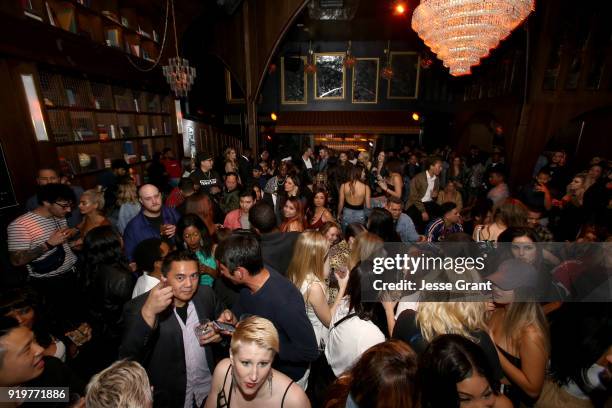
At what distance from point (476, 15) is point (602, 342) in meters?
3.22

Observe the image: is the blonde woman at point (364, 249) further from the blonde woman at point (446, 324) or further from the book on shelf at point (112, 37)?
the book on shelf at point (112, 37)

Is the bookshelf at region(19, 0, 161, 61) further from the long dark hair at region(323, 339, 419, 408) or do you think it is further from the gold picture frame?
the gold picture frame

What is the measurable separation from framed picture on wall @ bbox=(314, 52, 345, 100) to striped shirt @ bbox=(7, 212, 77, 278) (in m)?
9.64

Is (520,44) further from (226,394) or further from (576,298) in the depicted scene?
(226,394)

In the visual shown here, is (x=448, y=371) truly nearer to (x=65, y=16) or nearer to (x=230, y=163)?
(x=230, y=163)

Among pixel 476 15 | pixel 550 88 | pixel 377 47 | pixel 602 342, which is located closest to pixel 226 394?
pixel 602 342

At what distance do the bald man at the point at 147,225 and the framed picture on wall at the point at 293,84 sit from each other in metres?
8.97

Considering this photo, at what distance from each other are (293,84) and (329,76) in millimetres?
1402

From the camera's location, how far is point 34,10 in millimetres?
3926

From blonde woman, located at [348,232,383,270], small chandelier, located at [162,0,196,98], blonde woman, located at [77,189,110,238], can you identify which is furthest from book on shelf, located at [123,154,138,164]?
blonde woman, located at [348,232,383,270]

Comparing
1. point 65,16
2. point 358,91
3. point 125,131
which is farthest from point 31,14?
point 358,91

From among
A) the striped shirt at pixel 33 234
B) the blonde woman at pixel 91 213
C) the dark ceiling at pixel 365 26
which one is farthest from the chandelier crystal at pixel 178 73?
the dark ceiling at pixel 365 26

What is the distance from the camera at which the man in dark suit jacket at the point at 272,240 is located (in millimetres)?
2479

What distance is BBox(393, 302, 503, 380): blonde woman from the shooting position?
4.97 feet
